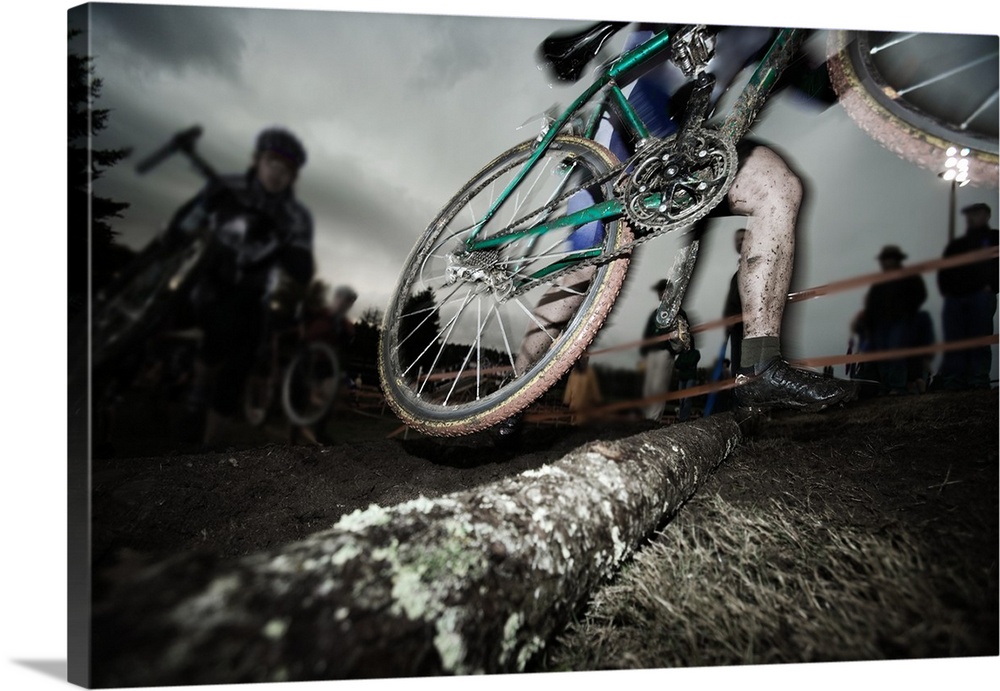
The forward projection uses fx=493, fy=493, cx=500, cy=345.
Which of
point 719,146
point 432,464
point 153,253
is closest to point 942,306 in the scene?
point 719,146

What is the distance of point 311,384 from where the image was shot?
6.09ft

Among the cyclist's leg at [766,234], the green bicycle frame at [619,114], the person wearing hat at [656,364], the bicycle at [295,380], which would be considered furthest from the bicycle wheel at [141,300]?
the cyclist's leg at [766,234]

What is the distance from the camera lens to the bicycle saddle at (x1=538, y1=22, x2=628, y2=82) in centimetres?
183

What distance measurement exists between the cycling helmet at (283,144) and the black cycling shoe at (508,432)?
132 cm

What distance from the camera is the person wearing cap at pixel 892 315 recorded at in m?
1.81

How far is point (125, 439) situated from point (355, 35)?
60.5 inches

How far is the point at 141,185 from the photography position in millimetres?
1504

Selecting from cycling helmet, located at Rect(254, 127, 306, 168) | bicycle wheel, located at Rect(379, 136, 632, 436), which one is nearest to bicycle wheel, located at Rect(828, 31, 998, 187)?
bicycle wheel, located at Rect(379, 136, 632, 436)

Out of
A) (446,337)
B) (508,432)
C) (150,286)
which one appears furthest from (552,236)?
(150,286)

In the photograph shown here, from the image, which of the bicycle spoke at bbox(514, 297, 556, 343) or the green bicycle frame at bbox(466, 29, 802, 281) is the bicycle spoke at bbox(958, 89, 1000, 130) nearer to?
the green bicycle frame at bbox(466, 29, 802, 281)

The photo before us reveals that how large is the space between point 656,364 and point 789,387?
611 mm

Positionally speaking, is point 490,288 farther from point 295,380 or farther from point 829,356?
point 829,356

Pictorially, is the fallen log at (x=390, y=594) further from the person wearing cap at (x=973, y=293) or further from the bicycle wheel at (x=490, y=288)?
the person wearing cap at (x=973, y=293)

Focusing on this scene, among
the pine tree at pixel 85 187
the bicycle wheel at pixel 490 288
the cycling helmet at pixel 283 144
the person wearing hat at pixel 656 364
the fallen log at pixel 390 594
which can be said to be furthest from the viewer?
the person wearing hat at pixel 656 364
